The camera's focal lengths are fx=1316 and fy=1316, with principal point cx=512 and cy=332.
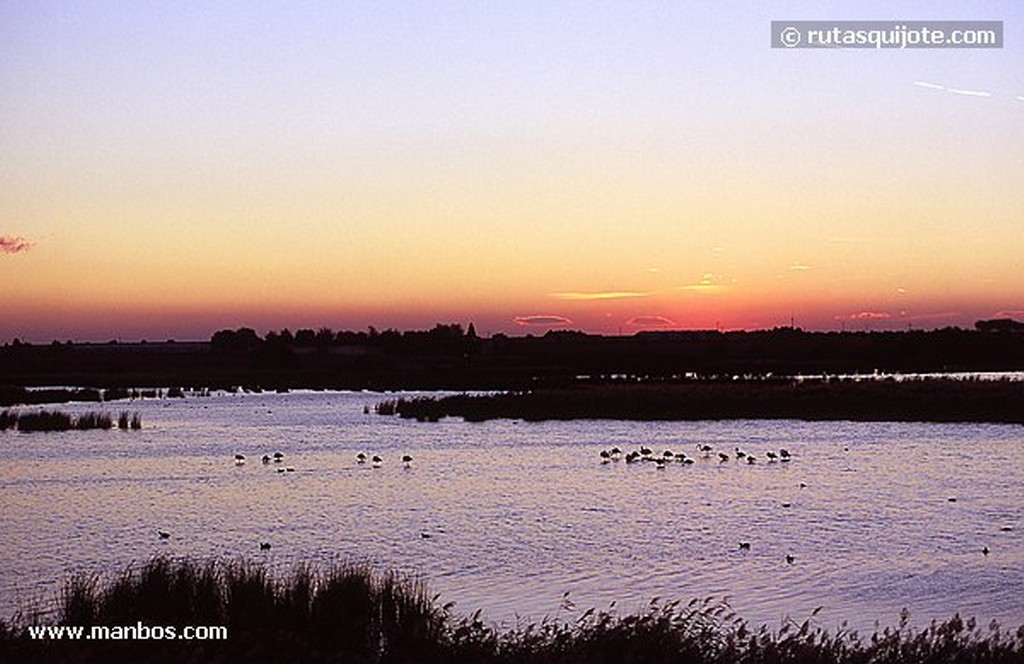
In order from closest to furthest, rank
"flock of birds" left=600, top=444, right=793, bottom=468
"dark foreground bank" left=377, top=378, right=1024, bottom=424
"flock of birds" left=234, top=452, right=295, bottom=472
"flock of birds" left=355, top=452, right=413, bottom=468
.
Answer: "flock of birds" left=234, top=452, right=295, bottom=472 → "flock of birds" left=600, top=444, right=793, bottom=468 → "flock of birds" left=355, top=452, right=413, bottom=468 → "dark foreground bank" left=377, top=378, right=1024, bottom=424

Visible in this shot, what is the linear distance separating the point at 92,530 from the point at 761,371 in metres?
91.4

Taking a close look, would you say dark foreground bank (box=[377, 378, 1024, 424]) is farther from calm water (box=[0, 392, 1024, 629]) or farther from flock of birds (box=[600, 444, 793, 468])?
flock of birds (box=[600, 444, 793, 468])

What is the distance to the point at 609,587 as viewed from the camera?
71.1 feet

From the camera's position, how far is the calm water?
2156cm

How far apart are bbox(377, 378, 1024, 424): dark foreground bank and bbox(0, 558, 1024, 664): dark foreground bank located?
164 feet

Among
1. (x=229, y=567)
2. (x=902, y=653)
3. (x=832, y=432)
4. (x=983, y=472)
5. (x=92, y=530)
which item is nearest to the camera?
(x=902, y=653)

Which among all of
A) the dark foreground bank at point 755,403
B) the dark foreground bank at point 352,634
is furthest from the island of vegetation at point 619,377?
the dark foreground bank at point 352,634

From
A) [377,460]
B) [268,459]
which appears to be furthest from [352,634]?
[268,459]

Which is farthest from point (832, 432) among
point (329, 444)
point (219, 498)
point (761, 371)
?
point (761, 371)

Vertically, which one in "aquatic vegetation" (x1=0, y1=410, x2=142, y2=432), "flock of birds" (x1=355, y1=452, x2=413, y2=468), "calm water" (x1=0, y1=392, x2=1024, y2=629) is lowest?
"calm water" (x1=0, y1=392, x2=1024, y2=629)

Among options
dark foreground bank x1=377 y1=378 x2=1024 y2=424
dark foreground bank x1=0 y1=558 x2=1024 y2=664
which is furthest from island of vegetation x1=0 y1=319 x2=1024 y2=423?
dark foreground bank x1=0 y1=558 x2=1024 y2=664

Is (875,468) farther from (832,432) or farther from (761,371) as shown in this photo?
(761,371)

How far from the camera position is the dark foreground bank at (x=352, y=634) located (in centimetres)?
1352

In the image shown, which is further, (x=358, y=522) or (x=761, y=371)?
(x=761, y=371)
